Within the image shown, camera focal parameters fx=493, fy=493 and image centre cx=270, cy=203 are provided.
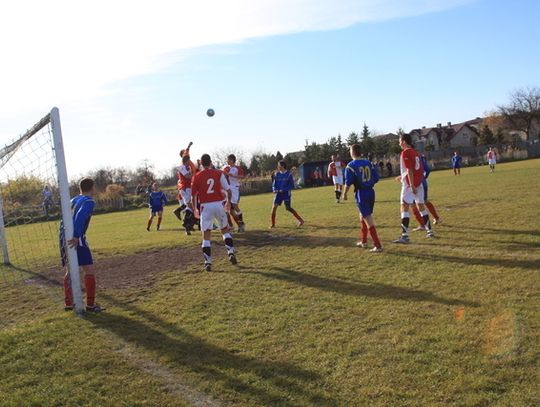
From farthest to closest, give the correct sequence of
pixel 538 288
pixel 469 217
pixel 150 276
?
pixel 469 217, pixel 150 276, pixel 538 288

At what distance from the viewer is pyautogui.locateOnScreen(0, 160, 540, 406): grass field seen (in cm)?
443

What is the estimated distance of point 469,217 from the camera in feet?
43.7

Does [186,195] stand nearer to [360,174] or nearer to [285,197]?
[285,197]

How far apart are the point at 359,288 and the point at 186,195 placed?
8.19 m

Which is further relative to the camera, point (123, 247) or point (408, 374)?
point (123, 247)

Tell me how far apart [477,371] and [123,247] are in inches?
441

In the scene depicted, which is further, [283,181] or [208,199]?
[283,181]

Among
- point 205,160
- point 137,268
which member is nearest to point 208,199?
point 205,160

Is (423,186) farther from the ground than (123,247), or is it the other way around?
(423,186)

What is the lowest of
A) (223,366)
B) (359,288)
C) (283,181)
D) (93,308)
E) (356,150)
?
(223,366)

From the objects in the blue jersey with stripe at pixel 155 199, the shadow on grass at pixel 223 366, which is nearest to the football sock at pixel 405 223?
the shadow on grass at pixel 223 366

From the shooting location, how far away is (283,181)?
14.5m

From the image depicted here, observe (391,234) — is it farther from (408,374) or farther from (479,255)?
(408,374)

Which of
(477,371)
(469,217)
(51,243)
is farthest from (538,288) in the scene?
(51,243)
